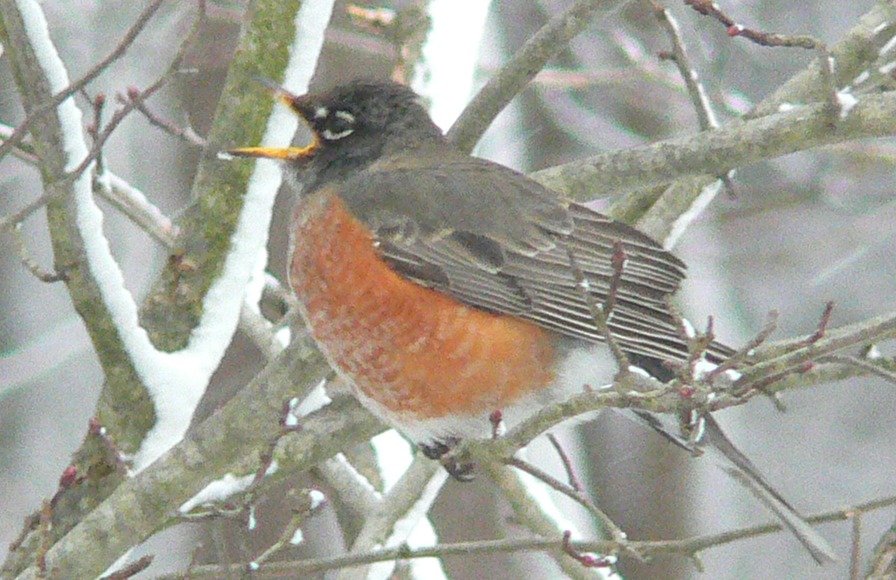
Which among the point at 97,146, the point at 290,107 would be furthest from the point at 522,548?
the point at 290,107

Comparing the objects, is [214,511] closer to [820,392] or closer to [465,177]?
[465,177]

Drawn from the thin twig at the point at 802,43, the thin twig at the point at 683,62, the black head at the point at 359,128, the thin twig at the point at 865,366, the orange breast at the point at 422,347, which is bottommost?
the thin twig at the point at 865,366

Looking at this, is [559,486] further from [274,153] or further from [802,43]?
[274,153]

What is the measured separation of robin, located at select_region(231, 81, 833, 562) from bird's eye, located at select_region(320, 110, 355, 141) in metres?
0.25

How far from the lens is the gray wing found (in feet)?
11.3

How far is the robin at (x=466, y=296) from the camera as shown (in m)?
3.46

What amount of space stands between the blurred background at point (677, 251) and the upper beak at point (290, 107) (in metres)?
1.83

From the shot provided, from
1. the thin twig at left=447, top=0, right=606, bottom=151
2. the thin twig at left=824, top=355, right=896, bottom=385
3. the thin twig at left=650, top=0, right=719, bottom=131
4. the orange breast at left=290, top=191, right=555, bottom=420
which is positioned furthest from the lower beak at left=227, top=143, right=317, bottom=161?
the thin twig at left=824, top=355, right=896, bottom=385

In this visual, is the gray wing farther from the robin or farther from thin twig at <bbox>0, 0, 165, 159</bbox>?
thin twig at <bbox>0, 0, 165, 159</bbox>

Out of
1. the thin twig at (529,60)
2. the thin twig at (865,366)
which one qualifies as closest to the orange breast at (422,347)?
the thin twig at (529,60)

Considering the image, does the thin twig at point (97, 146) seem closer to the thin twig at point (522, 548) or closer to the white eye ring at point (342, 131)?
the thin twig at point (522, 548)

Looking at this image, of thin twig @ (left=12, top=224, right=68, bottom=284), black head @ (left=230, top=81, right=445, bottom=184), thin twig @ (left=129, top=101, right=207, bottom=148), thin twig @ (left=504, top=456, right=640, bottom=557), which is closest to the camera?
thin twig @ (left=504, top=456, right=640, bottom=557)

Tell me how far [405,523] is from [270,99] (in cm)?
127

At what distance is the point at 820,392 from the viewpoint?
8.90 m
